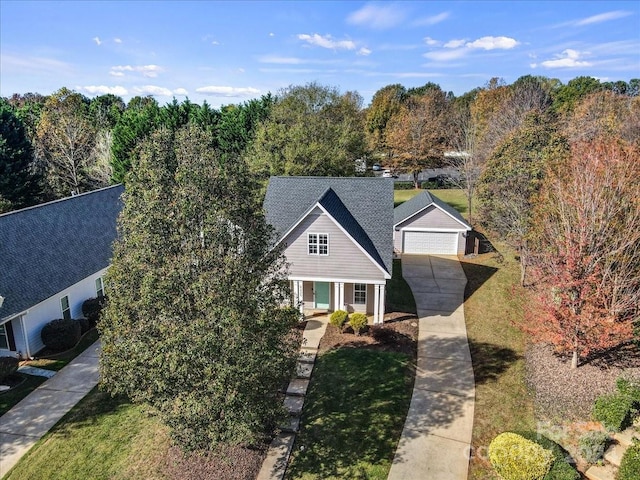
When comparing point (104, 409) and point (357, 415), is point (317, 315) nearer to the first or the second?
point (357, 415)

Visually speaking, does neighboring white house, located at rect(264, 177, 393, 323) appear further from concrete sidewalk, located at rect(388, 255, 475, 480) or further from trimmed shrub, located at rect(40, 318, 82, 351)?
trimmed shrub, located at rect(40, 318, 82, 351)

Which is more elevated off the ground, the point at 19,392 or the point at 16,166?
the point at 16,166

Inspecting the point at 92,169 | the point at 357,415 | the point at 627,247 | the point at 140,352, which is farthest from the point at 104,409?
the point at 92,169

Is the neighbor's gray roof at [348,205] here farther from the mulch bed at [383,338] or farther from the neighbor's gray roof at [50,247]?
the neighbor's gray roof at [50,247]

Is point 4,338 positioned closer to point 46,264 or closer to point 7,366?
point 7,366

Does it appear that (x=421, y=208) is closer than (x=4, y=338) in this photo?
No

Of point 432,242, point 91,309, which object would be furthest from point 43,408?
point 432,242
